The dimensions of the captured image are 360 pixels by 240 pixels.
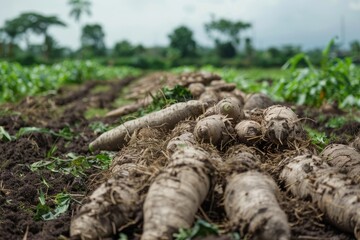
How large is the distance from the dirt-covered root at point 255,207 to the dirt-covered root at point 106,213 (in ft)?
2.26

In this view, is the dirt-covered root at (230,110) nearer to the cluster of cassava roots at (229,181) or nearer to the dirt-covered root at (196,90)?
the cluster of cassava roots at (229,181)

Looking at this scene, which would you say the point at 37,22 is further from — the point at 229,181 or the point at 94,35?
the point at 229,181

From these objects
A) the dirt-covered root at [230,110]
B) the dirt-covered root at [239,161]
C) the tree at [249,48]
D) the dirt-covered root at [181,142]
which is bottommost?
the tree at [249,48]

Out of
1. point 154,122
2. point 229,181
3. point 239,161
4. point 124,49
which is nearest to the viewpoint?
point 229,181

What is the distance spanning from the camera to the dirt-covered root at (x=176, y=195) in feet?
9.30

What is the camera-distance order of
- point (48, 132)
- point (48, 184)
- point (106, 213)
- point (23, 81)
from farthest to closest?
point (23, 81) < point (48, 132) < point (48, 184) < point (106, 213)

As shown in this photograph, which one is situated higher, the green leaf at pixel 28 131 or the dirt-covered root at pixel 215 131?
the dirt-covered root at pixel 215 131

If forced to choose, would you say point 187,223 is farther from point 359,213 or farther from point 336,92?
point 336,92

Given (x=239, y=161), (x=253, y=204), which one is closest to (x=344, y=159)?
(x=239, y=161)

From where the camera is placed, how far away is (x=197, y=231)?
2822mm

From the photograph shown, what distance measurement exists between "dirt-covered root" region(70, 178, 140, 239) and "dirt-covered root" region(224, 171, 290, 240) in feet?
2.26

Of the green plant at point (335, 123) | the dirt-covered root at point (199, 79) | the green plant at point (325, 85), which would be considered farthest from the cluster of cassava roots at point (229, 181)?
the green plant at point (325, 85)

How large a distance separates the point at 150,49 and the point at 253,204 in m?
72.7

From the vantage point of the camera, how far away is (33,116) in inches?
354
